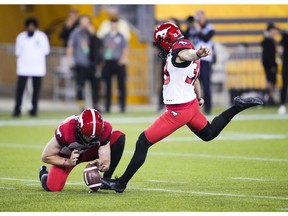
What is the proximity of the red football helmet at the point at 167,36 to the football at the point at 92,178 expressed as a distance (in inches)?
59.0

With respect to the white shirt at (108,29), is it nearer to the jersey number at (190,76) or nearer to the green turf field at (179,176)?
the green turf field at (179,176)

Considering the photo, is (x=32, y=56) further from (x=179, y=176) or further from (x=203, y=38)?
(x=179, y=176)

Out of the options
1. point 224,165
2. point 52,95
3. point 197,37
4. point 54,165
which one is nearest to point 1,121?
point 197,37

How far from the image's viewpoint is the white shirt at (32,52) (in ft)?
76.0

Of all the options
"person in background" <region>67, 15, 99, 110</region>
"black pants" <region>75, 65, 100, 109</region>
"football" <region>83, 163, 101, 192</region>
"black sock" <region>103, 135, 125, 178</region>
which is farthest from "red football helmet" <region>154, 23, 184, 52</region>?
"black pants" <region>75, 65, 100, 109</region>

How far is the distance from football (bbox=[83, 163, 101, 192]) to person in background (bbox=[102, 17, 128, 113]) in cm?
1358

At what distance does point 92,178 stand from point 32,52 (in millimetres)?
12629

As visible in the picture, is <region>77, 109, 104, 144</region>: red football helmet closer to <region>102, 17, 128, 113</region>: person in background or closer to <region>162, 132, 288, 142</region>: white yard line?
<region>162, 132, 288, 142</region>: white yard line

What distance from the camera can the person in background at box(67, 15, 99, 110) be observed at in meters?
23.7

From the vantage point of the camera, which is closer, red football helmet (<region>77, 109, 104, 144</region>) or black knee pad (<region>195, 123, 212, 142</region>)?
red football helmet (<region>77, 109, 104, 144</region>)

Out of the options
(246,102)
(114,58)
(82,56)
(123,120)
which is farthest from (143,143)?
(114,58)

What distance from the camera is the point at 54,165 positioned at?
1127 centimetres

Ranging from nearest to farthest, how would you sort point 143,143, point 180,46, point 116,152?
point 180,46, point 143,143, point 116,152

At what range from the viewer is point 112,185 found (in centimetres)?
1100
